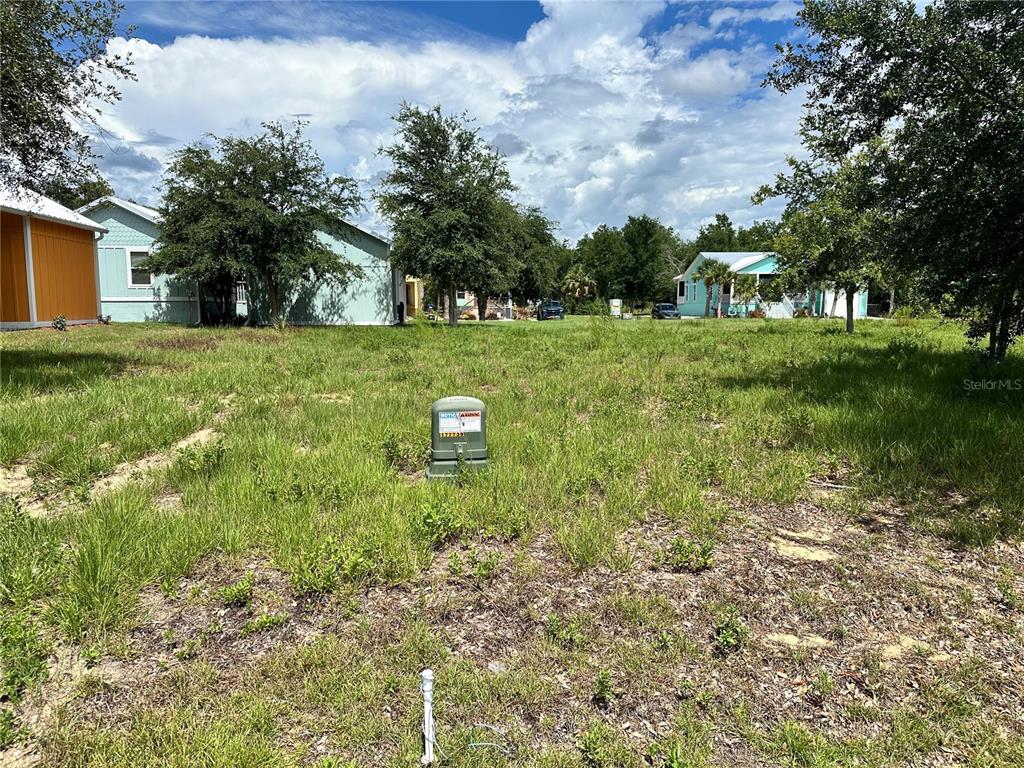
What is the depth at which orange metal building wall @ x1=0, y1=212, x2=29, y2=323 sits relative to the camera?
1541cm

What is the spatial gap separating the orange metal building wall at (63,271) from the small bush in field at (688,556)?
19.2m

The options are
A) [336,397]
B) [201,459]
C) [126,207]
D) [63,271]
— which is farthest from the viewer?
[126,207]

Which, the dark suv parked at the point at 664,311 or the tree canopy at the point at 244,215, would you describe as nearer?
the tree canopy at the point at 244,215

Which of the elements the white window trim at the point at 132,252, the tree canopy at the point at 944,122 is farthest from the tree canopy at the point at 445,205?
the tree canopy at the point at 944,122

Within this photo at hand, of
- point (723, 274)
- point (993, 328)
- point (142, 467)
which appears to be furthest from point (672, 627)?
point (723, 274)

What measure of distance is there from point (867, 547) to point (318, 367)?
830 centimetres

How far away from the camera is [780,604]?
9.77 ft

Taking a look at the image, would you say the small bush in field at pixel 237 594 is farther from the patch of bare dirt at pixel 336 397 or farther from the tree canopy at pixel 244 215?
the tree canopy at pixel 244 215

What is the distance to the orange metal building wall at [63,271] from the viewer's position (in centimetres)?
1652

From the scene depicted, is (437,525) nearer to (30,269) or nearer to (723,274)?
(30,269)

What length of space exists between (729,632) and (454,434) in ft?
7.94

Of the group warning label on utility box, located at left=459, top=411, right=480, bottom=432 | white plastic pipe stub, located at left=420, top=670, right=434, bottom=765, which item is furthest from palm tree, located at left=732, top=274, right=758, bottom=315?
white plastic pipe stub, located at left=420, top=670, right=434, bottom=765

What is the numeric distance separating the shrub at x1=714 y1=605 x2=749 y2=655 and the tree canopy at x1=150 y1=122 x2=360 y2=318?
19.5 meters

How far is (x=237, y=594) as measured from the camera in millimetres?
2875
